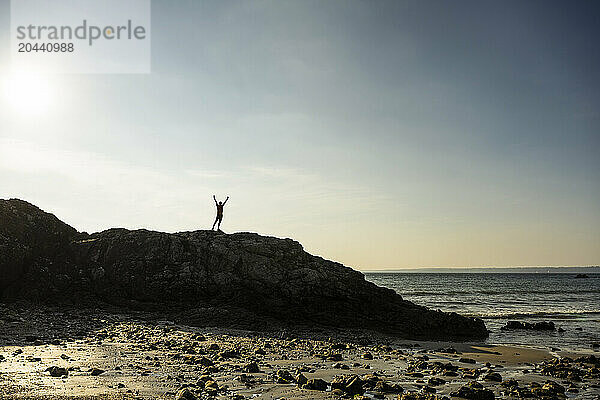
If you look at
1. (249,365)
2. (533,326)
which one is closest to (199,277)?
(249,365)

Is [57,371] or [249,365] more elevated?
[57,371]

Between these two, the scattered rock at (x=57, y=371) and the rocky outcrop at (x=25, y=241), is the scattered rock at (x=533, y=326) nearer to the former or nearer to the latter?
the scattered rock at (x=57, y=371)

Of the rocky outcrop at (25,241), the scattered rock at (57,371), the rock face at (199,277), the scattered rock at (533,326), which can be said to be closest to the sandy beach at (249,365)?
the scattered rock at (57,371)

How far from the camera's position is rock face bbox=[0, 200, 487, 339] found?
1292 inches

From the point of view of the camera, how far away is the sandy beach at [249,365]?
44.7 ft

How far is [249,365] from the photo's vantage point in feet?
54.5

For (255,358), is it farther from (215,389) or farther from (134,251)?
(134,251)

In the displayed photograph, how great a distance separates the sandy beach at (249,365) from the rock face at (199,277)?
4628 millimetres

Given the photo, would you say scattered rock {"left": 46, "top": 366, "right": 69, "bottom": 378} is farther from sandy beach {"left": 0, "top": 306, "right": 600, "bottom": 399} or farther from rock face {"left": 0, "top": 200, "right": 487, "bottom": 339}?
rock face {"left": 0, "top": 200, "right": 487, "bottom": 339}

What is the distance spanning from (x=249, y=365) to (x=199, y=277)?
19926 mm

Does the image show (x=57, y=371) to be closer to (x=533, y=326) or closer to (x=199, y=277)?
(x=199, y=277)

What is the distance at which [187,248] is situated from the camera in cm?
3766

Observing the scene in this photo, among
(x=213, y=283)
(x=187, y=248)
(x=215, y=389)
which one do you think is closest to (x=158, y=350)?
(x=215, y=389)

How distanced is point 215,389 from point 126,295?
24026mm
